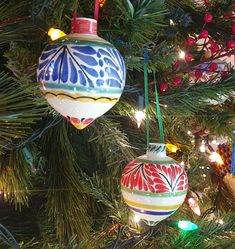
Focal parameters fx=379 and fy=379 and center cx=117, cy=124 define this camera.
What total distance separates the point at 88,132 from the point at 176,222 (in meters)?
0.19

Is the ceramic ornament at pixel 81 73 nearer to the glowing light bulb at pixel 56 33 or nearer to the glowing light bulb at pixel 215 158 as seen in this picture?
the glowing light bulb at pixel 56 33

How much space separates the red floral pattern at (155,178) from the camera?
393 millimetres

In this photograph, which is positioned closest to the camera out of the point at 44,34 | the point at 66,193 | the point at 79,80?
the point at 79,80

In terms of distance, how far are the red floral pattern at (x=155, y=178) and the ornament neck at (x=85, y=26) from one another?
155 mm

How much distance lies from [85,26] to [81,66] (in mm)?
42

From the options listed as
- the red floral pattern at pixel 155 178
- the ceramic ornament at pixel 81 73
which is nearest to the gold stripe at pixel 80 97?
the ceramic ornament at pixel 81 73

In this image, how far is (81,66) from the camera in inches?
11.8

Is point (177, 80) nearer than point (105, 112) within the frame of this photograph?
No

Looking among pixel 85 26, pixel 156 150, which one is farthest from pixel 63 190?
pixel 85 26

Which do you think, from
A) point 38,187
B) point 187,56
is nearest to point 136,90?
point 187,56

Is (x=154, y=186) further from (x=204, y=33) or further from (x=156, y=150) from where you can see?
(x=204, y=33)

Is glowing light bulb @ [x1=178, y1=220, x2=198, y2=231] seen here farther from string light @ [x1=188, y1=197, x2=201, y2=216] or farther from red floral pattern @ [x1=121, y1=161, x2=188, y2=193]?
string light @ [x1=188, y1=197, x2=201, y2=216]

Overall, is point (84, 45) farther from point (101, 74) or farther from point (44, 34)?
point (44, 34)

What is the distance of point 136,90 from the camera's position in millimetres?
466
